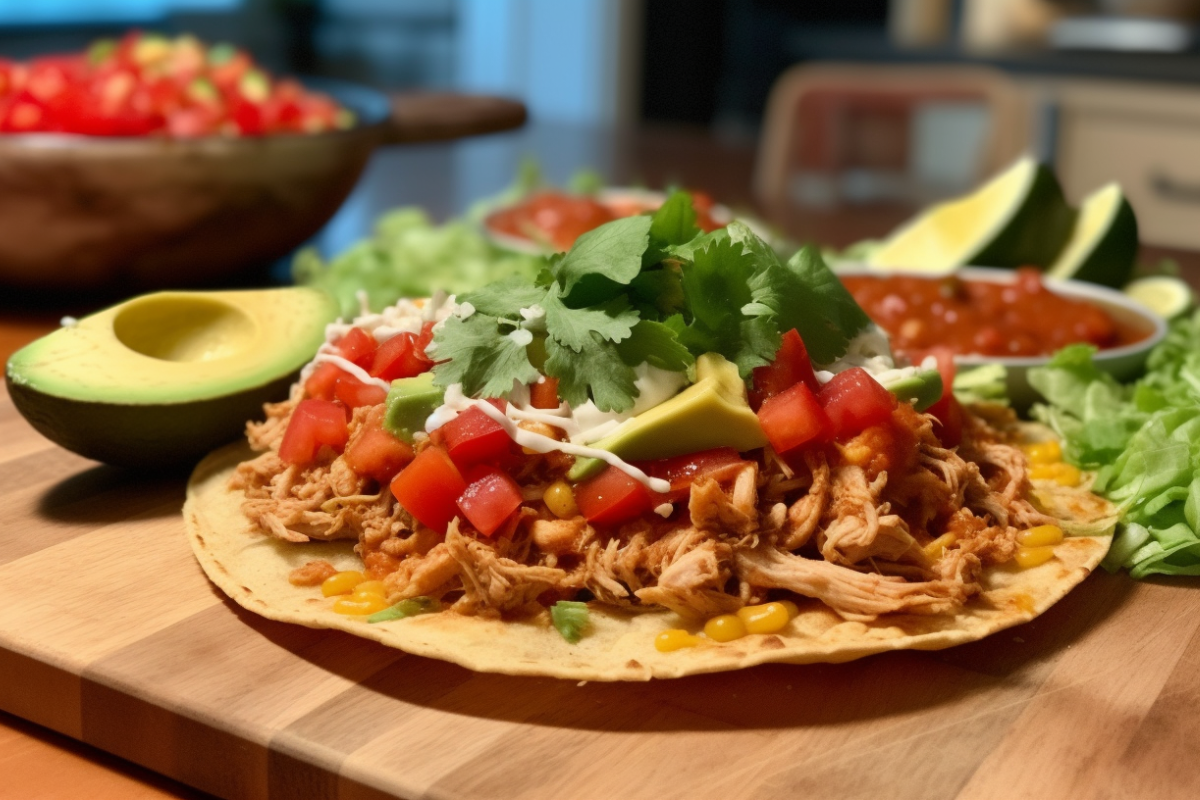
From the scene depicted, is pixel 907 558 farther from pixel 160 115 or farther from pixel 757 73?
pixel 757 73

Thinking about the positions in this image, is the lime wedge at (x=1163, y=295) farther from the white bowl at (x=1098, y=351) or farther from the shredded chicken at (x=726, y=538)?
the shredded chicken at (x=726, y=538)

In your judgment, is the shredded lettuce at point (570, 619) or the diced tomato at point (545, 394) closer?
the shredded lettuce at point (570, 619)

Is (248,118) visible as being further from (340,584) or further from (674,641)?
(674,641)

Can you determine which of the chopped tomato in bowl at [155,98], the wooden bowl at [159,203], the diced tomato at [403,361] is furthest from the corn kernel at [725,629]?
the chopped tomato in bowl at [155,98]

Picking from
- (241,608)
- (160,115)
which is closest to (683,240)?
(241,608)

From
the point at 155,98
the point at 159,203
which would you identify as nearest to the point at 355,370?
the point at 159,203

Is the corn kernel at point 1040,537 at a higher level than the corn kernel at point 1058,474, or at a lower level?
higher

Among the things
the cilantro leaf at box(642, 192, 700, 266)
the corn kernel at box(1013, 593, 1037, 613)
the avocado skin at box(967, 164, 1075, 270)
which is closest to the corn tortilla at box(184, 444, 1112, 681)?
the corn kernel at box(1013, 593, 1037, 613)
